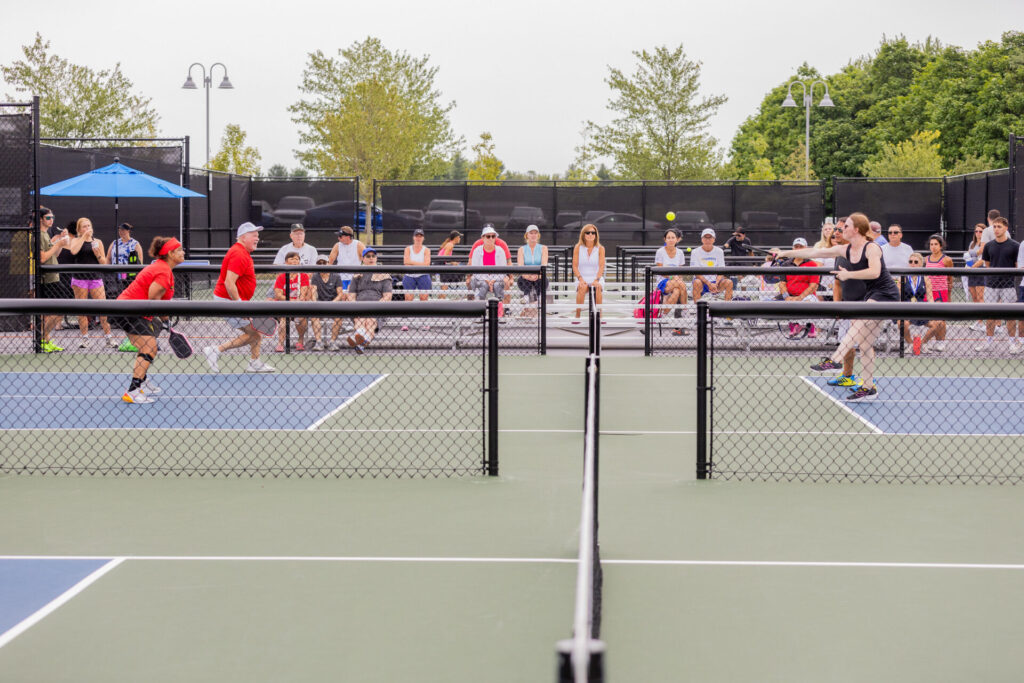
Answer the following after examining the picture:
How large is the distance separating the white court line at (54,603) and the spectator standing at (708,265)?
13.0m

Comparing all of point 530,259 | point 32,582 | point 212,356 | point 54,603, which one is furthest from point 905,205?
point 54,603

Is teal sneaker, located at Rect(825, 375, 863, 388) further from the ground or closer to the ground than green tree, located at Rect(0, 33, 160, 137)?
closer to the ground

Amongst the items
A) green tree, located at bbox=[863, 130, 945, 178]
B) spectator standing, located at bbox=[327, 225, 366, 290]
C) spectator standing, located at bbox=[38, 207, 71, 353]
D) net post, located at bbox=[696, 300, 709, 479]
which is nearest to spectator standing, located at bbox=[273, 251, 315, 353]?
spectator standing, located at bbox=[327, 225, 366, 290]

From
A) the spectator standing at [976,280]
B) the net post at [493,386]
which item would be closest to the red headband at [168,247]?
the net post at [493,386]

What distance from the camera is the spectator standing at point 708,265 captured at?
59.7ft

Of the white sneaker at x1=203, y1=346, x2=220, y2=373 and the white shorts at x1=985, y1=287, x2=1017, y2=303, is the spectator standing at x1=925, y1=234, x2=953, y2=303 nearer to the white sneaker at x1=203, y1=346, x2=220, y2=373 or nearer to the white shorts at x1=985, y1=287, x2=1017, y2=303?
the white shorts at x1=985, y1=287, x2=1017, y2=303

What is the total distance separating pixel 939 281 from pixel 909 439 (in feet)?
28.4

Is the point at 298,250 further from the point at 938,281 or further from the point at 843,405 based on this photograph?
the point at 938,281

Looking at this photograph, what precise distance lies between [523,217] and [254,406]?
2027 centimetres

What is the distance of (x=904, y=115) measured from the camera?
71.6 m

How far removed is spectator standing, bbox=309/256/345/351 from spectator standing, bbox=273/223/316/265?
42 centimetres

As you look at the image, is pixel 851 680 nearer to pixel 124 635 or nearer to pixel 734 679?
pixel 734 679

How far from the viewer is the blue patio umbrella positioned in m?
19.8

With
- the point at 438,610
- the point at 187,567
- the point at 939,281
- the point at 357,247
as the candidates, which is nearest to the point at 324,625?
the point at 438,610
